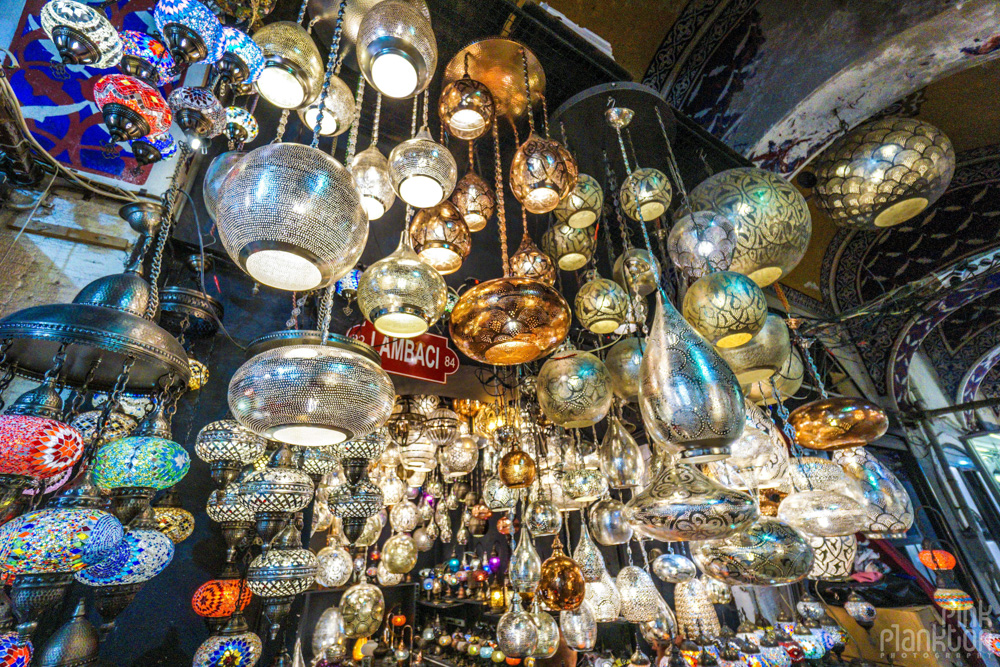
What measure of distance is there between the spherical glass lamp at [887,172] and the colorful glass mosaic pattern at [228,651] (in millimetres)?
3114

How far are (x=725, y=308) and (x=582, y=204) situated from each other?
0.87 m

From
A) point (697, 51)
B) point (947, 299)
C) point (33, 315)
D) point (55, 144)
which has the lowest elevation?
point (33, 315)

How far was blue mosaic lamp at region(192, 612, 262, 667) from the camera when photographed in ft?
4.51

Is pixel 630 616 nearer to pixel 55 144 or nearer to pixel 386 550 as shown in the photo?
pixel 386 550

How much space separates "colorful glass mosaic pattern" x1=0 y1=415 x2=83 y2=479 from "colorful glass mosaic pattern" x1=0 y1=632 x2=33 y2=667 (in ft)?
1.41

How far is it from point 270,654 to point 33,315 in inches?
69.5

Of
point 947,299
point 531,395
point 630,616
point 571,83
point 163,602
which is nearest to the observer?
point 163,602

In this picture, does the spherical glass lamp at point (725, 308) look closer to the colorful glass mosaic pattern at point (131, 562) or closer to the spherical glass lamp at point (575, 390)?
the spherical glass lamp at point (575, 390)

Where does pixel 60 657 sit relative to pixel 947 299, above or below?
below

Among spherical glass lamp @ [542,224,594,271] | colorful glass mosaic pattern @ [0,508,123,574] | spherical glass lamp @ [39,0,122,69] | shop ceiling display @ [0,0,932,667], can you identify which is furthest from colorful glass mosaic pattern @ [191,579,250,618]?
spherical glass lamp @ [542,224,594,271]

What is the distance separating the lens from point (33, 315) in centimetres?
90

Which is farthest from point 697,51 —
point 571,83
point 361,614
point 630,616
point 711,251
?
point 361,614

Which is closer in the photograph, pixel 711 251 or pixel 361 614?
pixel 711 251

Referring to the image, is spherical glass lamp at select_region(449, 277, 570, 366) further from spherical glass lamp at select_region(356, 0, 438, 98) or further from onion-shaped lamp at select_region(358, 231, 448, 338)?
spherical glass lamp at select_region(356, 0, 438, 98)
